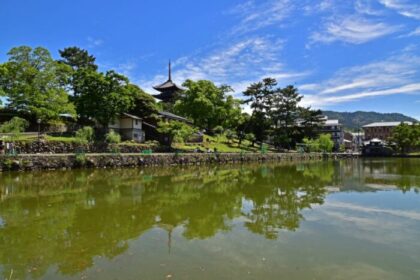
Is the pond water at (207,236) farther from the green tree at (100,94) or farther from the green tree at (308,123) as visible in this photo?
the green tree at (308,123)

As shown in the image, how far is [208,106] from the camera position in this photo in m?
47.0

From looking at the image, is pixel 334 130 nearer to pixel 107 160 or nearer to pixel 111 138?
pixel 111 138

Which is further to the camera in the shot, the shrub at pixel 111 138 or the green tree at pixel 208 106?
the green tree at pixel 208 106

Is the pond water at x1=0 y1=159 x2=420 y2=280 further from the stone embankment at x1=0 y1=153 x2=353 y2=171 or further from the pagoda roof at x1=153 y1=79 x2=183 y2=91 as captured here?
the pagoda roof at x1=153 y1=79 x2=183 y2=91

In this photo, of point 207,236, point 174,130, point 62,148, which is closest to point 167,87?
Answer: point 174,130

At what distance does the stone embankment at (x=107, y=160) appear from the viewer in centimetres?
2211

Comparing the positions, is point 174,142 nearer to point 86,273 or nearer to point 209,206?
point 209,206

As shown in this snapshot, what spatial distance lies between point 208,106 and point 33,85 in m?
23.4

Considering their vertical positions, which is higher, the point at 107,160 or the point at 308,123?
the point at 308,123

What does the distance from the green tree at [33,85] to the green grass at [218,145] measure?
537 inches

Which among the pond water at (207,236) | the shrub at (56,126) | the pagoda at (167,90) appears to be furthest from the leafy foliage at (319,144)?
the pond water at (207,236)

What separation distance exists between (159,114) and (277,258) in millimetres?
38139

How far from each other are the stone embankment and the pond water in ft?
37.0

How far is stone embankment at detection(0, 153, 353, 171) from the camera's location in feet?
72.5
